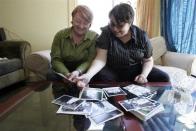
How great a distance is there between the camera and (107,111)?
3.76 feet

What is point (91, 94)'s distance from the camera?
138 cm

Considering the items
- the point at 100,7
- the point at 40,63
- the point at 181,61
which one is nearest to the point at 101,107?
the point at 40,63

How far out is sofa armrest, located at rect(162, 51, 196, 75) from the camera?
268 centimetres

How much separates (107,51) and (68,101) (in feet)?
2.39

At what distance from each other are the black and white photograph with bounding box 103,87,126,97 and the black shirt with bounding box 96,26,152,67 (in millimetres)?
427

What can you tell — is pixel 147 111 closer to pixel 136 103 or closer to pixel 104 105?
pixel 136 103

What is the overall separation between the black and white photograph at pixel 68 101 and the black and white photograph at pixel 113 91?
0.21 metres

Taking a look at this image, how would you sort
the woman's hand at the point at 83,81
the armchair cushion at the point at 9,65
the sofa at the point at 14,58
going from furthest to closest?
the sofa at the point at 14,58, the armchair cushion at the point at 9,65, the woman's hand at the point at 83,81

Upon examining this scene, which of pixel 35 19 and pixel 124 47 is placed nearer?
pixel 124 47

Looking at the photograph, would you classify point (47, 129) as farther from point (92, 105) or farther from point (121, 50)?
point (121, 50)

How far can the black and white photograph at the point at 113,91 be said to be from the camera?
1.40 m

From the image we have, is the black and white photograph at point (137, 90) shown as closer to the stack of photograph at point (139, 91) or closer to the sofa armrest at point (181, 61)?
the stack of photograph at point (139, 91)

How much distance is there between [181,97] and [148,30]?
1.98m

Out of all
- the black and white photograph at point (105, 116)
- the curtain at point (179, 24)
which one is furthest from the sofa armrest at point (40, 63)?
the curtain at point (179, 24)
